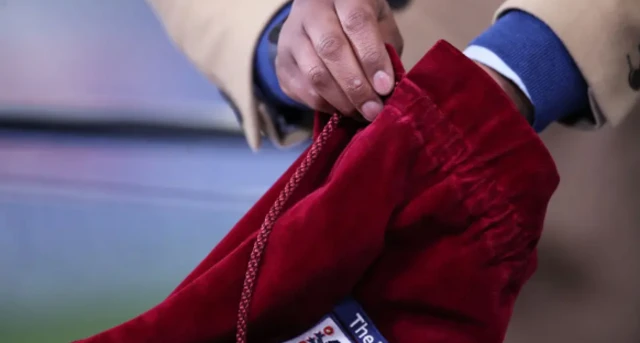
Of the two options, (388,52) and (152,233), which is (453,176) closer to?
(388,52)

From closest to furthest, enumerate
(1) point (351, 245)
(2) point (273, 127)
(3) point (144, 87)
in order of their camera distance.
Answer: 1. (1) point (351, 245)
2. (2) point (273, 127)
3. (3) point (144, 87)

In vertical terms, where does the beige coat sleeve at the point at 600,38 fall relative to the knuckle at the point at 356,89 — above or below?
Answer: below

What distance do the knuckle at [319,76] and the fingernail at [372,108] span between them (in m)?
0.02

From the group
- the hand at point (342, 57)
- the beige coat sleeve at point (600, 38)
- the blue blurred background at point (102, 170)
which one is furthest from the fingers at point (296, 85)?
the blue blurred background at point (102, 170)

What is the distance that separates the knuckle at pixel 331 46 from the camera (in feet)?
0.77

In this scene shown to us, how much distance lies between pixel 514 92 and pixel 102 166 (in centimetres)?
49

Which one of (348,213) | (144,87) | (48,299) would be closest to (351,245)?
(348,213)

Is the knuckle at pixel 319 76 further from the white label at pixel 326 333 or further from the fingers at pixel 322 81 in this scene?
the white label at pixel 326 333

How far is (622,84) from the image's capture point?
28 cm

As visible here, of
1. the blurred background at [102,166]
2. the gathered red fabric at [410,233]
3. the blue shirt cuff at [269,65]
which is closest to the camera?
the gathered red fabric at [410,233]

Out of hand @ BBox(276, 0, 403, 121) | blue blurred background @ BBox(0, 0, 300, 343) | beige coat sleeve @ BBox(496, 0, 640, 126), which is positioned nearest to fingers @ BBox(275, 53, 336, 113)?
hand @ BBox(276, 0, 403, 121)

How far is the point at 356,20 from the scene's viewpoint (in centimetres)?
24

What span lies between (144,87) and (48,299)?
0.98 feet

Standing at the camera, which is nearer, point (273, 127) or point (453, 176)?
point (453, 176)
